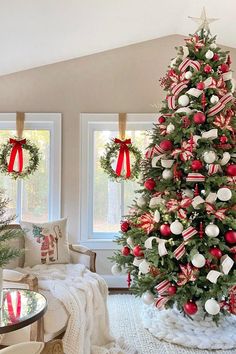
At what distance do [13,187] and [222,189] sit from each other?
9.15 ft

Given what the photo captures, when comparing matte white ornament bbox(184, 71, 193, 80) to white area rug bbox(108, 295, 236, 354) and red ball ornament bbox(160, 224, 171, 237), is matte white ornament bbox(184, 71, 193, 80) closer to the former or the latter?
red ball ornament bbox(160, 224, 171, 237)

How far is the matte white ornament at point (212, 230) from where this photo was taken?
7.76 ft

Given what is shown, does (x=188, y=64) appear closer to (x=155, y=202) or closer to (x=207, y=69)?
(x=207, y=69)

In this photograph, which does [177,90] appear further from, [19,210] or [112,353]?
[19,210]

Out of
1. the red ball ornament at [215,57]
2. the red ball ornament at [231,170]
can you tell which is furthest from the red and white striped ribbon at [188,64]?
the red ball ornament at [231,170]

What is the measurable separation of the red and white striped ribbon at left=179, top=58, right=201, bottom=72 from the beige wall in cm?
143

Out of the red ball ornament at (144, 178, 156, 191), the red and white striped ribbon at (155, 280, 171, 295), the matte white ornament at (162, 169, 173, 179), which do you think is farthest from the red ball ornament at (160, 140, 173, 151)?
the red and white striped ribbon at (155, 280, 171, 295)

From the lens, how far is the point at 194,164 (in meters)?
2.48

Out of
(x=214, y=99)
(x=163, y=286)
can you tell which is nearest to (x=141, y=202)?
(x=163, y=286)

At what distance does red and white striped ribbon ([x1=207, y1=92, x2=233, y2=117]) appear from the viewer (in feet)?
8.41

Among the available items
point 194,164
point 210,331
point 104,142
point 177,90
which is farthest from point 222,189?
point 104,142

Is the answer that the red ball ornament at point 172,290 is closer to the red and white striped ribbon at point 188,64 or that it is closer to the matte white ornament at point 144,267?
the matte white ornament at point 144,267

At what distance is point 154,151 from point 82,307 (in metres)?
1.36

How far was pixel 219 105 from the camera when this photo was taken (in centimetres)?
256
